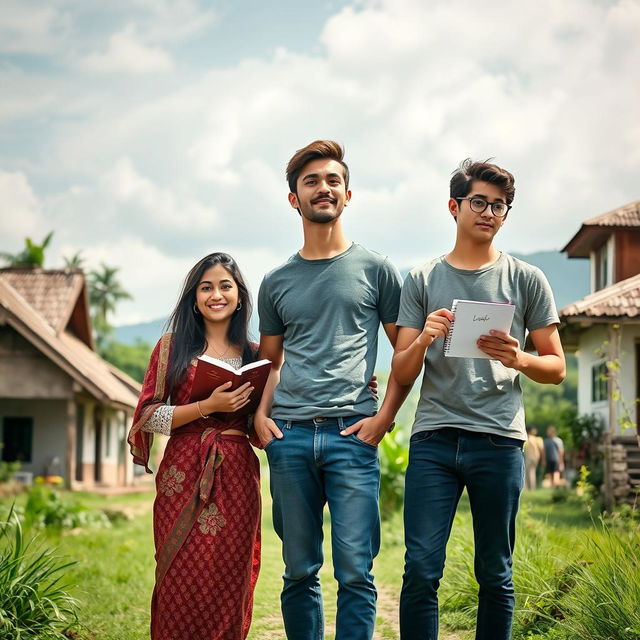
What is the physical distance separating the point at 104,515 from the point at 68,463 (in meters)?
6.16

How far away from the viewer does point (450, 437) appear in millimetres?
4047

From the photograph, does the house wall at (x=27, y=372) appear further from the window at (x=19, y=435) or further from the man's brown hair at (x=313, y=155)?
the man's brown hair at (x=313, y=155)

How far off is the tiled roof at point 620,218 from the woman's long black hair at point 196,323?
15.7 meters

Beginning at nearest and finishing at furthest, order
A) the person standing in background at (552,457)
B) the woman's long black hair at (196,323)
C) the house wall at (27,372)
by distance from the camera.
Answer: the woman's long black hair at (196,323)
the house wall at (27,372)
the person standing in background at (552,457)

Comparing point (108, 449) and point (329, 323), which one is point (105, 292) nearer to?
point (108, 449)

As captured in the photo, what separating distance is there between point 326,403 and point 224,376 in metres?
0.56

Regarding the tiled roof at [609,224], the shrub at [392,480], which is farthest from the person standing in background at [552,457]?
the shrub at [392,480]

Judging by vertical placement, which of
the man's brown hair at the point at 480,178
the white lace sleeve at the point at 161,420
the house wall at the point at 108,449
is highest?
the man's brown hair at the point at 480,178

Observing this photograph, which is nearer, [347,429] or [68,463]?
[347,429]

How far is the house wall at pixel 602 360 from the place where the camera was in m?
17.2

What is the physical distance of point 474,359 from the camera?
4.10 meters

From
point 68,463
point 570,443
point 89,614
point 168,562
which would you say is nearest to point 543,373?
point 168,562

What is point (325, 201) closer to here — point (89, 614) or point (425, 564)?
point (425, 564)

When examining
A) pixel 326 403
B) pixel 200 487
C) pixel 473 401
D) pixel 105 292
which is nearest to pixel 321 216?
pixel 326 403
